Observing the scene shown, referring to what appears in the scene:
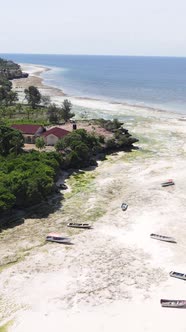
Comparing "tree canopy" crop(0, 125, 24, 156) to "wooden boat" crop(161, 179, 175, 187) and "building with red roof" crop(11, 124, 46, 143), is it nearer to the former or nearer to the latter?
"building with red roof" crop(11, 124, 46, 143)

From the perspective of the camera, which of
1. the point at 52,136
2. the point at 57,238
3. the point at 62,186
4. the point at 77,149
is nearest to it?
the point at 57,238

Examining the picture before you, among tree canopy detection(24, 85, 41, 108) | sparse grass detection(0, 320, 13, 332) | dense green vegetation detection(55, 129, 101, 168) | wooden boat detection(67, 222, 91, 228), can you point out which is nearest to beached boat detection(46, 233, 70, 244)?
wooden boat detection(67, 222, 91, 228)

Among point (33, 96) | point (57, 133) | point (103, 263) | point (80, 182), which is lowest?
point (103, 263)

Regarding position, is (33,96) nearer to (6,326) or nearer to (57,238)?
(57,238)

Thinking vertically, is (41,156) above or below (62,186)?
above

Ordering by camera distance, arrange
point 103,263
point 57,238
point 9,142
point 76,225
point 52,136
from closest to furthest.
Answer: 1. point 103,263
2. point 57,238
3. point 76,225
4. point 9,142
5. point 52,136

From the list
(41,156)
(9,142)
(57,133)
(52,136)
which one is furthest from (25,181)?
(57,133)

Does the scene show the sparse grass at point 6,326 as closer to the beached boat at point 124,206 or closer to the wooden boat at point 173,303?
the wooden boat at point 173,303

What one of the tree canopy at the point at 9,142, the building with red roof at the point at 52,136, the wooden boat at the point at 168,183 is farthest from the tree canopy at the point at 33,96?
the wooden boat at the point at 168,183
